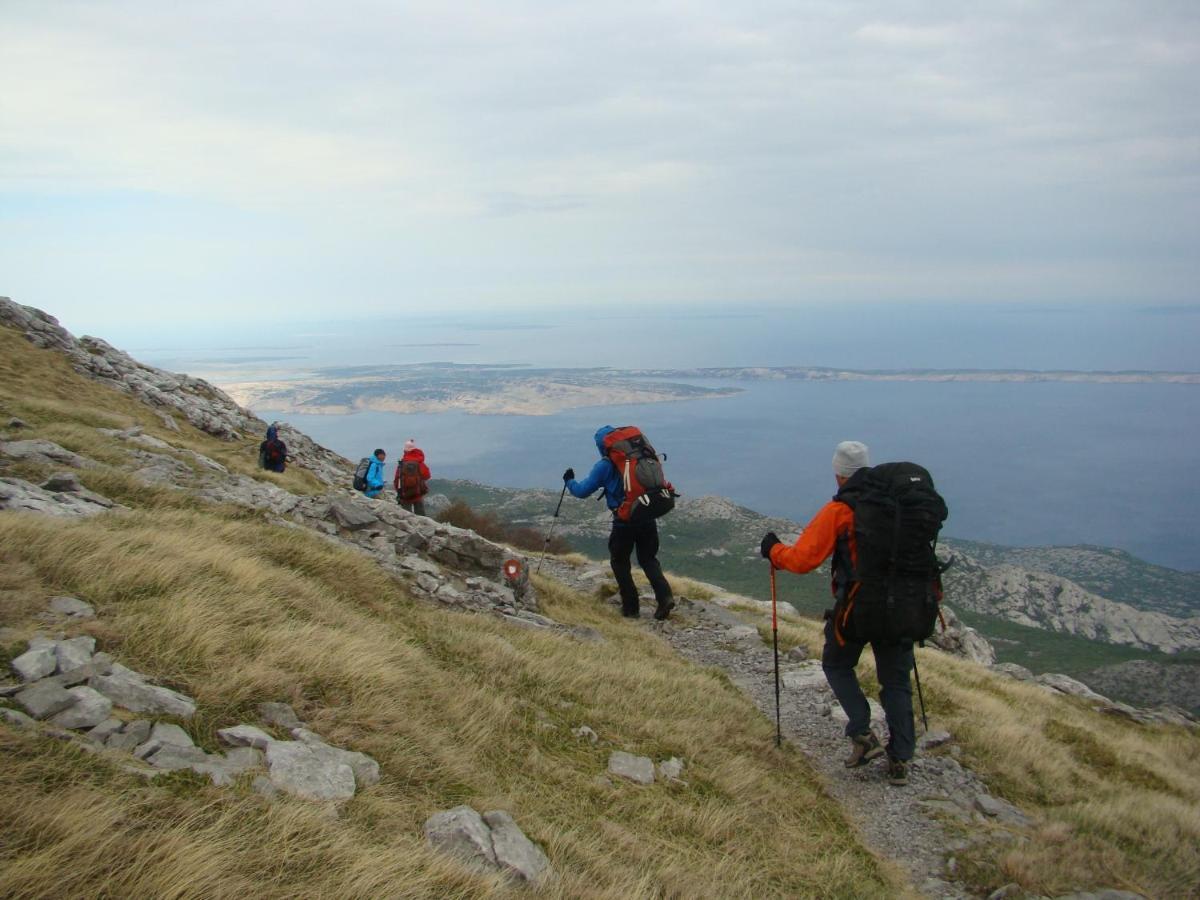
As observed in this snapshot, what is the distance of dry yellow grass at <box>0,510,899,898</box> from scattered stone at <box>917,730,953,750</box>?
182 cm

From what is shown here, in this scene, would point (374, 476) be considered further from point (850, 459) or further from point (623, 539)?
point (850, 459)

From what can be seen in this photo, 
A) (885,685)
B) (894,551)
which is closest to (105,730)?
(894,551)

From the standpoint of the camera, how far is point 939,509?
6301mm

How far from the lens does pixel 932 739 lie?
8055 millimetres

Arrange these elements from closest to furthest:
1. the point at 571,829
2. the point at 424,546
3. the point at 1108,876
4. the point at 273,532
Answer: the point at 571,829 < the point at 1108,876 < the point at 273,532 < the point at 424,546

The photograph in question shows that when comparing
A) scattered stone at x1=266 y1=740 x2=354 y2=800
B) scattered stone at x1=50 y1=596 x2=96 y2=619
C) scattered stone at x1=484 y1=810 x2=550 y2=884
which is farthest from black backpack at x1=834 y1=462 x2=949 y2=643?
scattered stone at x1=50 y1=596 x2=96 y2=619

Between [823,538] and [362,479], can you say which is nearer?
[823,538]

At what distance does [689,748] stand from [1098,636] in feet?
283

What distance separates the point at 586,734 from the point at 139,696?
3706mm

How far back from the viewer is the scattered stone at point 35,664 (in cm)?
435

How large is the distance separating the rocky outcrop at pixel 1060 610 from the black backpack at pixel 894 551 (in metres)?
80.7

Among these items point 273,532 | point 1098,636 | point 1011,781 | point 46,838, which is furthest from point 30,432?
point 1098,636

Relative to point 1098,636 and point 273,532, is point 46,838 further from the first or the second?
point 1098,636

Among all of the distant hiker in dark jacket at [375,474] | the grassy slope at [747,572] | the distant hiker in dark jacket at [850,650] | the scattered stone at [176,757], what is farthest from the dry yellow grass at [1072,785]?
the grassy slope at [747,572]
